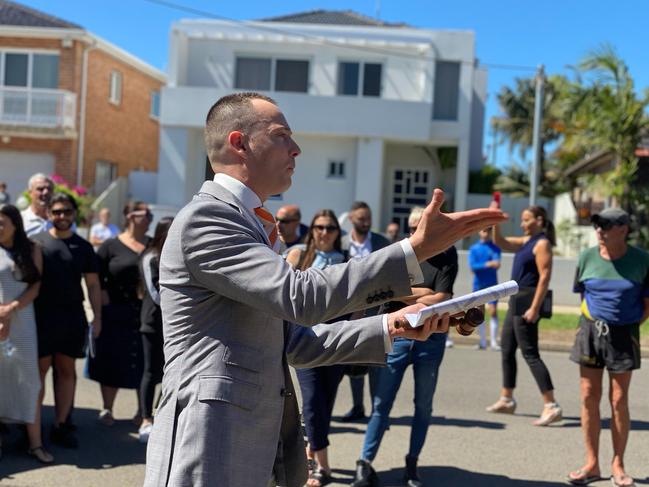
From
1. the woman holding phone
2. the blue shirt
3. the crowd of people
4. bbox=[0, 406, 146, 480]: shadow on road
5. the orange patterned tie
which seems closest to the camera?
the crowd of people

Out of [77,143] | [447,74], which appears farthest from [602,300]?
[77,143]

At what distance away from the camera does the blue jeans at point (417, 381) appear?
217 inches

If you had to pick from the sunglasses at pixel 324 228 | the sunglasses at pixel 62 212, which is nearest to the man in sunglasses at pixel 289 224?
the sunglasses at pixel 324 228

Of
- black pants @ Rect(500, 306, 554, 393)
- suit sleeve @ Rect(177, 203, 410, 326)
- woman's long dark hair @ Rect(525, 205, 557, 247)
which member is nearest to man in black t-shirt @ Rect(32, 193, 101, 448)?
black pants @ Rect(500, 306, 554, 393)

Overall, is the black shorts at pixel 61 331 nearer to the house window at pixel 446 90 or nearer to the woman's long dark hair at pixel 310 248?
the woman's long dark hair at pixel 310 248

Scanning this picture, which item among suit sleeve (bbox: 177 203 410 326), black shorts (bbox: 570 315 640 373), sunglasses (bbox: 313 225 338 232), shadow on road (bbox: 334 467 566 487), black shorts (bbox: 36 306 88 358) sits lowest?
shadow on road (bbox: 334 467 566 487)

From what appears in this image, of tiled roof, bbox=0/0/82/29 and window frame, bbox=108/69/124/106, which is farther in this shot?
window frame, bbox=108/69/124/106

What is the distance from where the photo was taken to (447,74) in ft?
81.1

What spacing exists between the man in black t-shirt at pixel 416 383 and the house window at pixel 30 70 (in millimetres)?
23737

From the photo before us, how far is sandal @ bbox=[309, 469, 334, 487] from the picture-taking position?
18.0 feet

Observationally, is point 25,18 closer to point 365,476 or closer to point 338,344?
point 365,476

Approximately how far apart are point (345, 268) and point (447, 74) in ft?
77.6

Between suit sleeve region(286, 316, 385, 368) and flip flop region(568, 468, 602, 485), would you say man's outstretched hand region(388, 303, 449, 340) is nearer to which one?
suit sleeve region(286, 316, 385, 368)

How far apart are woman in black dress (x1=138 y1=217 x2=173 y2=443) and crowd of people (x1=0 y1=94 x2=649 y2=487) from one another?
15mm
